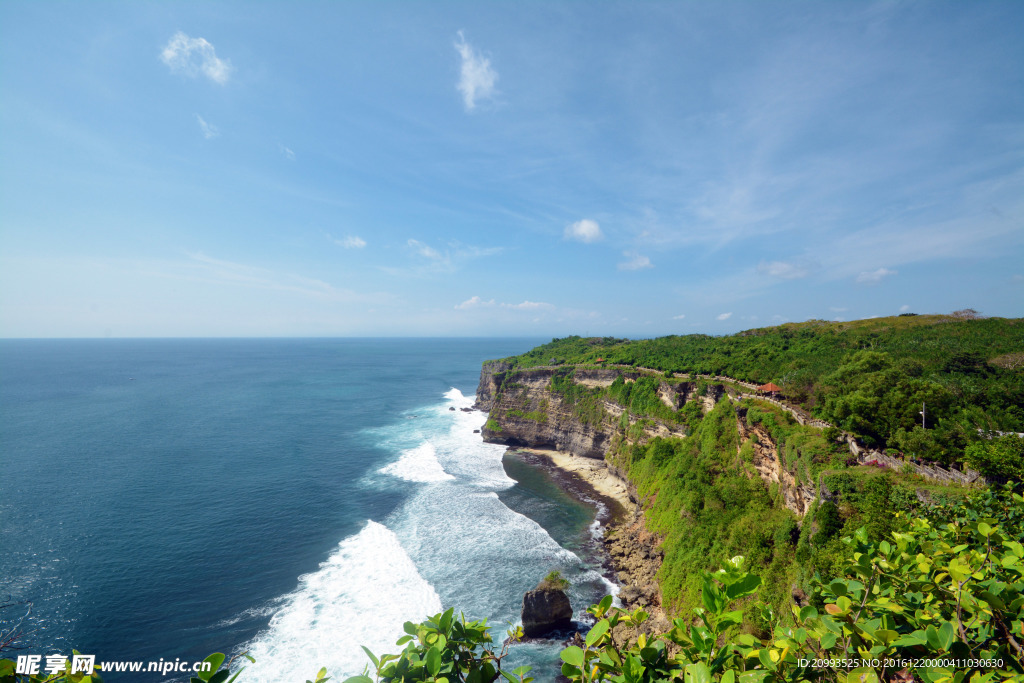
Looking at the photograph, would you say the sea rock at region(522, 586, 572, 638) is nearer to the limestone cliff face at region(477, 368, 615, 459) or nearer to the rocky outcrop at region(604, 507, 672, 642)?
the rocky outcrop at region(604, 507, 672, 642)

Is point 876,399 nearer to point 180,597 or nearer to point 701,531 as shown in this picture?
point 701,531

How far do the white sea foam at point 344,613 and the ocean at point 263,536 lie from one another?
0.14m

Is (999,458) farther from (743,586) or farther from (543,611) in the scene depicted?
(543,611)

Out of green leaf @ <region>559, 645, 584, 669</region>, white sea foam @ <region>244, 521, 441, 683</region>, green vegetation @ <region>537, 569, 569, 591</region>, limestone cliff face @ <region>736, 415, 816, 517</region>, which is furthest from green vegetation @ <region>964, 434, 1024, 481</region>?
white sea foam @ <region>244, 521, 441, 683</region>

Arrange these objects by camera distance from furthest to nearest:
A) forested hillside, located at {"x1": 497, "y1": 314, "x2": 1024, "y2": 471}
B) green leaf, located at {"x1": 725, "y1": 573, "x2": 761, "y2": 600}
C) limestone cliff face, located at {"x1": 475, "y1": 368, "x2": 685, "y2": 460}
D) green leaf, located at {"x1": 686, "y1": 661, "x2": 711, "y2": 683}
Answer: limestone cliff face, located at {"x1": 475, "y1": 368, "x2": 685, "y2": 460} → forested hillside, located at {"x1": 497, "y1": 314, "x2": 1024, "y2": 471} → green leaf, located at {"x1": 725, "y1": 573, "x2": 761, "y2": 600} → green leaf, located at {"x1": 686, "y1": 661, "x2": 711, "y2": 683}

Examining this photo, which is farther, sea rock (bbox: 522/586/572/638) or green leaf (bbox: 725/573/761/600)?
sea rock (bbox: 522/586/572/638)

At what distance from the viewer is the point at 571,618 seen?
97.1 feet

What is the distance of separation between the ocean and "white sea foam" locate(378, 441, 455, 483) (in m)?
0.41

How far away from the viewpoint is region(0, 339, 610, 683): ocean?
27.1 m

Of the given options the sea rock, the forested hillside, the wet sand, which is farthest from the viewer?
the wet sand

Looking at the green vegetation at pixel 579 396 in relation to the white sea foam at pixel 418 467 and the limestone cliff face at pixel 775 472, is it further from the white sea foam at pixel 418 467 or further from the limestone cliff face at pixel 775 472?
the limestone cliff face at pixel 775 472

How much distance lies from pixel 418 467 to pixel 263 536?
23.0m

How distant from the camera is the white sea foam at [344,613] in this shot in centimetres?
2478

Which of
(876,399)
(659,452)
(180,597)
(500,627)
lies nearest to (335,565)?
(180,597)
